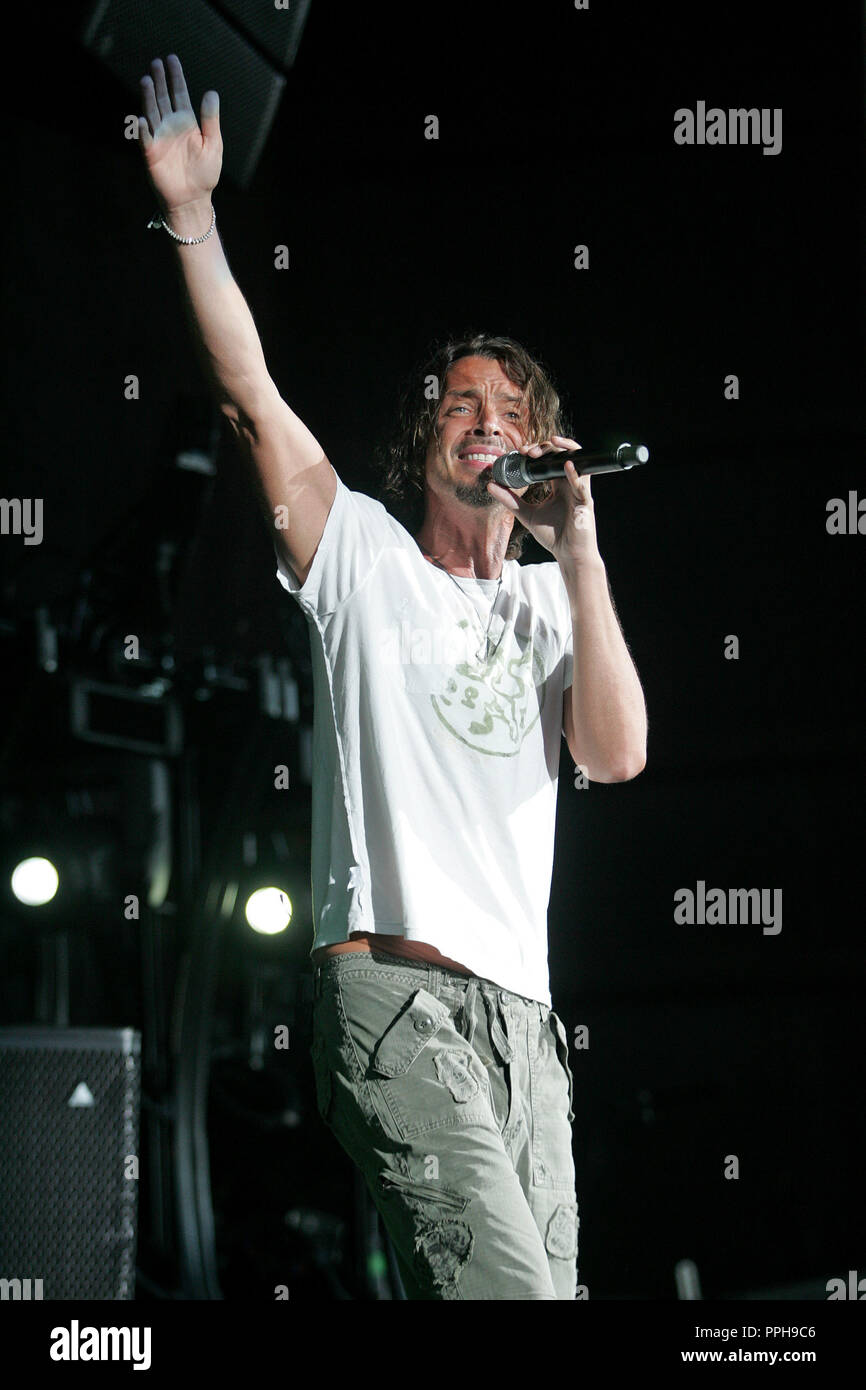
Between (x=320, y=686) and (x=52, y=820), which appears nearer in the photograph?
(x=320, y=686)

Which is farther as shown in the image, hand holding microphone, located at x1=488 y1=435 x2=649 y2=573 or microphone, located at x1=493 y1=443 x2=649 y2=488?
hand holding microphone, located at x1=488 y1=435 x2=649 y2=573

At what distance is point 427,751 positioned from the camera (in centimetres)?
171

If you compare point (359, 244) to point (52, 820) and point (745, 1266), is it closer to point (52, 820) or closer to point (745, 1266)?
point (52, 820)

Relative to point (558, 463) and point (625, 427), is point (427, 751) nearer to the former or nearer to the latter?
point (558, 463)

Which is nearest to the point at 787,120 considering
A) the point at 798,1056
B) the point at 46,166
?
the point at 46,166

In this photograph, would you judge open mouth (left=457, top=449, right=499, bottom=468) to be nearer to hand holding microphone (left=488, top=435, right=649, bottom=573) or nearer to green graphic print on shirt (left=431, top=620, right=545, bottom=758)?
hand holding microphone (left=488, top=435, right=649, bottom=573)

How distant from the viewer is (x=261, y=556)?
9.76ft

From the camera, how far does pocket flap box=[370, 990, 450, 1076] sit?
1.51 metres

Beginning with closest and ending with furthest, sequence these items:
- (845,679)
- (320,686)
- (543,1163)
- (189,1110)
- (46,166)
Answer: (543,1163)
(320,686)
(189,1110)
(845,679)
(46,166)

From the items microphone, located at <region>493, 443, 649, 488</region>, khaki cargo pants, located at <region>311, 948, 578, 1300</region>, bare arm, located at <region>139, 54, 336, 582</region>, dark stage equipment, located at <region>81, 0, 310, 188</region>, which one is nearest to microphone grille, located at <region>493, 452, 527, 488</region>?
microphone, located at <region>493, 443, 649, 488</region>

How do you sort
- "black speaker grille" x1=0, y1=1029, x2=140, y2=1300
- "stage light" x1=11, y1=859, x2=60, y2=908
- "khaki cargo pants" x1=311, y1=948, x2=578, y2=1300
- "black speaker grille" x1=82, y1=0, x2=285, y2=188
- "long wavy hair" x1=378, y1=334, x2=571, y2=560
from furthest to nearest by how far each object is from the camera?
"stage light" x1=11, y1=859, x2=60, y2=908
"black speaker grille" x1=82, y1=0, x2=285, y2=188
"long wavy hair" x1=378, y1=334, x2=571, y2=560
"black speaker grille" x1=0, y1=1029, x2=140, y2=1300
"khaki cargo pants" x1=311, y1=948, x2=578, y2=1300

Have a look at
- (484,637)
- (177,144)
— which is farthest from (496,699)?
(177,144)

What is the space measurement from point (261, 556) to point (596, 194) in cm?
103

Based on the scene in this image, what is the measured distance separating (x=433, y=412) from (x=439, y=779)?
71 centimetres
